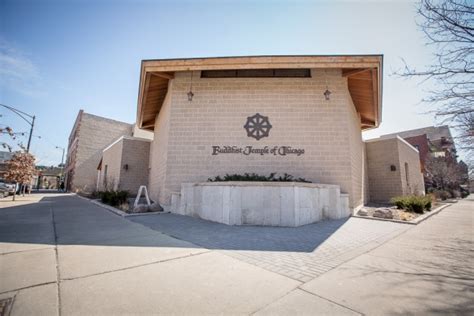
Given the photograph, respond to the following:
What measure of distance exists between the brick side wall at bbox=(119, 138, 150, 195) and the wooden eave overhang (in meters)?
4.87

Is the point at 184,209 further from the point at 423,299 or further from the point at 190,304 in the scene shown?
the point at 423,299

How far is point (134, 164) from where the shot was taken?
1518 centimetres

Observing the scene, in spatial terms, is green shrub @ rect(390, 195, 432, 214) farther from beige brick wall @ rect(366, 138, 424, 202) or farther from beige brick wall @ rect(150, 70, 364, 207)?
beige brick wall @ rect(366, 138, 424, 202)

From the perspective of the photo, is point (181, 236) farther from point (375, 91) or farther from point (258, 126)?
point (375, 91)

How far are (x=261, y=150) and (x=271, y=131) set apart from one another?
93 centimetres

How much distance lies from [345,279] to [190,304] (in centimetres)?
184

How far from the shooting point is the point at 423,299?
206cm

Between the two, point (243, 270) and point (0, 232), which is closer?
point (243, 270)

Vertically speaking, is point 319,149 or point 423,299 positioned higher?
point 319,149

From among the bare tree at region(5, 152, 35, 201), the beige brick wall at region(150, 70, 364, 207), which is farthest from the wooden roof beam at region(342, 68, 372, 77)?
the bare tree at region(5, 152, 35, 201)

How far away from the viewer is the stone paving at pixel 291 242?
9.89ft

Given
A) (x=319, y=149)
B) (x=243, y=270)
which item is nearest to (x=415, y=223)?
(x=319, y=149)

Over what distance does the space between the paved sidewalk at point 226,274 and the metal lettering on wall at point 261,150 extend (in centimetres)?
439

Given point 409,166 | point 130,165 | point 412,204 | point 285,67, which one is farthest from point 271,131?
point 409,166
